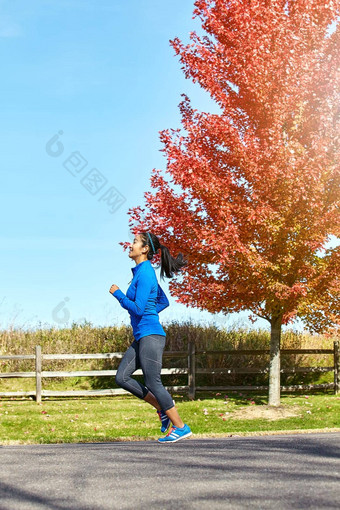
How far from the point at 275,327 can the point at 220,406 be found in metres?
2.39

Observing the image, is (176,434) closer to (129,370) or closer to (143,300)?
(129,370)

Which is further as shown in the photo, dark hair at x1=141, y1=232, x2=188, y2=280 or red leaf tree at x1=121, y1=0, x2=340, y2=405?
red leaf tree at x1=121, y1=0, x2=340, y2=405

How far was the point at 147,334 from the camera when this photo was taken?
6.79 metres

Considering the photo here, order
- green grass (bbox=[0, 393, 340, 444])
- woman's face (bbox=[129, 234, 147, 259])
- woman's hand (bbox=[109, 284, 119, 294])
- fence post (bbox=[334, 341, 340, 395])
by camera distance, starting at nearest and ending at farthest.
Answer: woman's hand (bbox=[109, 284, 119, 294]) → woman's face (bbox=[129, 234, 147, 259]) → green grass (bbox=[0, 393, 340, 444]) → fence post (bbox=[334, 341, 340, 395])

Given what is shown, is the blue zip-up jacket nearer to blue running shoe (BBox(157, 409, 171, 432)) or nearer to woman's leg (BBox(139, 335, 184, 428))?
woman's leg (BBox(139, 335, 184, 428))

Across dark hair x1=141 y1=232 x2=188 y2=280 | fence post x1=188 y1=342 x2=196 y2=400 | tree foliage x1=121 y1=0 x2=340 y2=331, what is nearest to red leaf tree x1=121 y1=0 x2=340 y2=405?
tree foliage x1=121 y1=0 x2=340 y2=331

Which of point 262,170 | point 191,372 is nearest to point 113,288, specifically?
point 262,170

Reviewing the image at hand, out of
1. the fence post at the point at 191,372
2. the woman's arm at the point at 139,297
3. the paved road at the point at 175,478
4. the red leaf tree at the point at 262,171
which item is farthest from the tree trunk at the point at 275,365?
the woman's arm at the point at 139,297

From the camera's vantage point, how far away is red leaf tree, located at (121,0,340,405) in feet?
44.3

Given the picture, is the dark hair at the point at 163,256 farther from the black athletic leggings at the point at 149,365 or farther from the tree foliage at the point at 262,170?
the tree foliage at the point at 262,170

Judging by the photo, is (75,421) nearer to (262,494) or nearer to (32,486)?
(32,486)

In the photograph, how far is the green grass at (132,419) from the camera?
11992 millimetres

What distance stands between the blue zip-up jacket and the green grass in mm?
3851

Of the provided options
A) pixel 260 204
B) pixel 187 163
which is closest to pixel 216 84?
pixel 187 163
